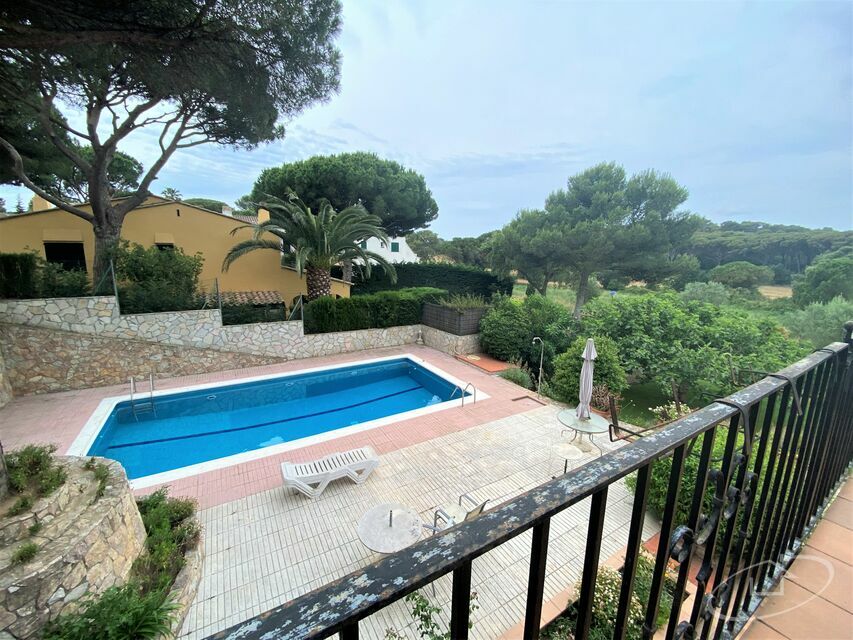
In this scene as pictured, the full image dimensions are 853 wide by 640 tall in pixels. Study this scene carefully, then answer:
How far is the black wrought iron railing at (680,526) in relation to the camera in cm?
48

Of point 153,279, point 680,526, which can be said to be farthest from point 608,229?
point 680,526

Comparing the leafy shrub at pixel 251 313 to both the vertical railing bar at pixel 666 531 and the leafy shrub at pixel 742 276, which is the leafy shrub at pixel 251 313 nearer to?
the vertical railing bar at pixel 666 531

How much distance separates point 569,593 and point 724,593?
9.06 ft

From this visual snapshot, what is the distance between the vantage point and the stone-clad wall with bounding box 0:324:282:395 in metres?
8.20

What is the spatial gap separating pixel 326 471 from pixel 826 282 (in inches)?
849

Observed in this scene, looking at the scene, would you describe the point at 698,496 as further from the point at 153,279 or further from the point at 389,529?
the point at 153,279

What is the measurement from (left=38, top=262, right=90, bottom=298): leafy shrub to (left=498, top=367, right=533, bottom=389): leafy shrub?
11.0 m

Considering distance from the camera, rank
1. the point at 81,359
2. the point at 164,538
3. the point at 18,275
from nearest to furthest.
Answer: the point at 164,538
the point at 18,275
the point at 81,359

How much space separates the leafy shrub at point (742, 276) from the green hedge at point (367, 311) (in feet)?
65.4

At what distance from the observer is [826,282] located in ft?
50.0

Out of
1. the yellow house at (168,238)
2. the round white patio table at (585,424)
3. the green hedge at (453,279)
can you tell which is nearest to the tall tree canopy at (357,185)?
the green hedge at (453,279)

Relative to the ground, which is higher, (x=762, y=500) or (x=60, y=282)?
(x=60, y=282)

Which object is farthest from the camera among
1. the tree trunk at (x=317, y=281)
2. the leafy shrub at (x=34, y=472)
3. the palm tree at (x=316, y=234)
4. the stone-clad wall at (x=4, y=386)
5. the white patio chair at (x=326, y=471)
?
the tree trunk at (x=317, y=281)

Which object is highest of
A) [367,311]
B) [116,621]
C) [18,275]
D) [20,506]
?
[18,275]
